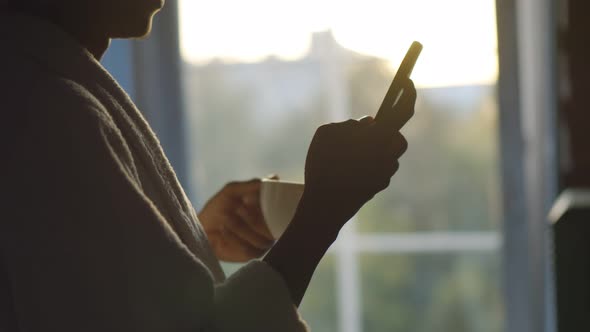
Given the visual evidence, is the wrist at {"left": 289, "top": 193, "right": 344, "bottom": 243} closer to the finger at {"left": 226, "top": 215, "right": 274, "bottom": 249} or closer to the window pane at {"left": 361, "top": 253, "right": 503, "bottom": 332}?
the finger at {"left": 226, "top": 215, "right": 274, "bottom": 249}

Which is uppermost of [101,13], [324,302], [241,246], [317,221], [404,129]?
[101,13]

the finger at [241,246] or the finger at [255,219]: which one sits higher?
the finger at [255,219]

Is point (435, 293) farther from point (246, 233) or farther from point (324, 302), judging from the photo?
point (246, 233)

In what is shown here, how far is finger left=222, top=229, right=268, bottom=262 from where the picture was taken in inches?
38.6

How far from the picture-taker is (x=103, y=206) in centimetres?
58

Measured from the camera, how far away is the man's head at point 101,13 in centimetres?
68

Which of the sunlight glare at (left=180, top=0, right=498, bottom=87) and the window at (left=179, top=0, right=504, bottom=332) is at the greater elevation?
the sunlight glare at (left=180, top=0, right=498, bottom=87)

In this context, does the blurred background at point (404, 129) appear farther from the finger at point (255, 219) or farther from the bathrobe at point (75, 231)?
the bathrobe at point (75, 231)

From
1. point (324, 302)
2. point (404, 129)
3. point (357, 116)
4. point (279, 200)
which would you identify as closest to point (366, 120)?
point (279, 200)

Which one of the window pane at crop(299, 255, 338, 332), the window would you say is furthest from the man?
the window pane at crop(299, 255, 338, 332)

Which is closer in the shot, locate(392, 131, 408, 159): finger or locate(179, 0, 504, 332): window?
locate(392, 131, 408, 159): finger

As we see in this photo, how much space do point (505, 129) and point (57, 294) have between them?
1777 millimetres

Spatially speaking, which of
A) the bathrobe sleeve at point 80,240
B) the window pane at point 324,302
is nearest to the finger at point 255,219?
the bathrobe sleeve at point 80,240

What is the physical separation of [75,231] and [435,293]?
3.03 metres
